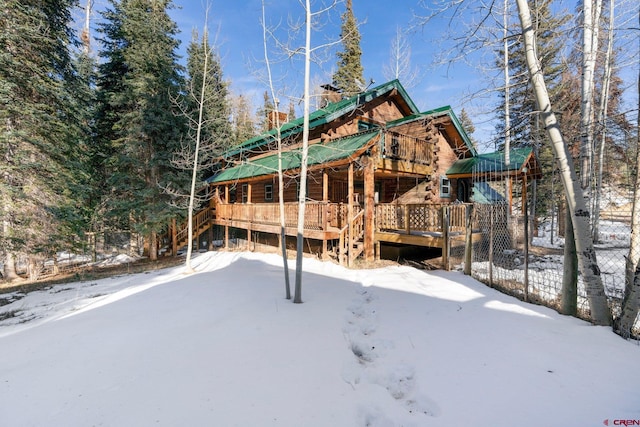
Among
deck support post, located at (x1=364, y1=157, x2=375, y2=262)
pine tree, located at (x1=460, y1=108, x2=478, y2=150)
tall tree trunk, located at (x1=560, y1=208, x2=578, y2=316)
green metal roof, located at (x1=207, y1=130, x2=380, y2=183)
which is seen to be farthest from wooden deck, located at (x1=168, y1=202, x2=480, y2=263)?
tall tree trunk, located at (x1=560, y1=208, x2=578, y2=316)

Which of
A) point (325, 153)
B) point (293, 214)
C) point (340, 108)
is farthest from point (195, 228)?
point (340, 108)

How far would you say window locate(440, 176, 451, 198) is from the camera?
1490cm

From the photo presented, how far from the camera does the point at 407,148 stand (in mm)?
11406

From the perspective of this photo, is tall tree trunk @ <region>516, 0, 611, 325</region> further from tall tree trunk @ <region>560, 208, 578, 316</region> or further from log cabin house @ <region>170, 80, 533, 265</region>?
log cabin house @ <region>170, 80, 533, 265</region>

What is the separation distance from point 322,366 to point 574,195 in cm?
419

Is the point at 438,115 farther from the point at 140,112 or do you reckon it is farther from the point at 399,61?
the point at 140,112

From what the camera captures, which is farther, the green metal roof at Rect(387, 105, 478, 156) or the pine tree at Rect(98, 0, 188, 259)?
the pine tree at Rect(98, 0, 188, 259)

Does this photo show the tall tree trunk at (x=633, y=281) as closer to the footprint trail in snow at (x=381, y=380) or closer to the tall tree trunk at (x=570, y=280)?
the tall tree trunk at (x=570, y=280)

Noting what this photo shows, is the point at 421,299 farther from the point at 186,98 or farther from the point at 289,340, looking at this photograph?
the point at 186,98

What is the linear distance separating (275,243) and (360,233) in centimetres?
657

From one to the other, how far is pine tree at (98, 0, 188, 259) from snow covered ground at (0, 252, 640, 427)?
34.2 ft

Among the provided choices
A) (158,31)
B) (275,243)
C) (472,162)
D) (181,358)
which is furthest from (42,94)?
(472,162)

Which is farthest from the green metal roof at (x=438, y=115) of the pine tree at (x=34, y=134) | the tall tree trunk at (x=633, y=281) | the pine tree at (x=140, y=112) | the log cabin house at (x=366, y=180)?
the pine tree at (x=34, y=134)

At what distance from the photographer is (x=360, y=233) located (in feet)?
33.8
